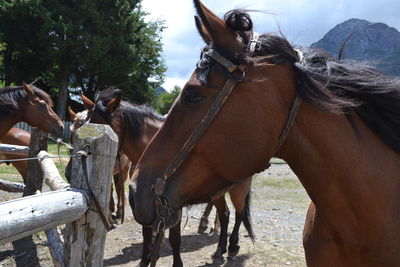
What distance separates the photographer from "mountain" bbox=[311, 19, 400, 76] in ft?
7.33

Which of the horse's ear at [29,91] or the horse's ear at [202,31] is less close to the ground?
the horse's ear at [202,31]

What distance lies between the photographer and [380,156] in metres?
1.85

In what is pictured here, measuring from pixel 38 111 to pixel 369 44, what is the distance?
5646mm

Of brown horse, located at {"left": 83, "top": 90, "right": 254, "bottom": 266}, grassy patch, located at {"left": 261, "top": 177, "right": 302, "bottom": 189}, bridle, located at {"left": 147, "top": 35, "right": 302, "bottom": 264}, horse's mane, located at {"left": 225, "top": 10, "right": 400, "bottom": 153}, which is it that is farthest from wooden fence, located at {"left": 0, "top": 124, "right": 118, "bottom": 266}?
grassy patch, located at {"left": 261, "top": 177, "right": 302, "bottom": 189}

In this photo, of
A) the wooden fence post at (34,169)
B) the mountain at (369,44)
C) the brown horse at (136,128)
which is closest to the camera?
the mountain at (369,44)

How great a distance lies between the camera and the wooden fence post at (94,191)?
1.90 m

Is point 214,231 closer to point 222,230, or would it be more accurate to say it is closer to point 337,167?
point 222,230

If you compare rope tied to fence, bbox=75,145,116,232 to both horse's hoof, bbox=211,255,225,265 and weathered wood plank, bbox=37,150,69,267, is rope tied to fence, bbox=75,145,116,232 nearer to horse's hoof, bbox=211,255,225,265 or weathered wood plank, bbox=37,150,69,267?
weathered wood plank, bbox=37,150,69,267

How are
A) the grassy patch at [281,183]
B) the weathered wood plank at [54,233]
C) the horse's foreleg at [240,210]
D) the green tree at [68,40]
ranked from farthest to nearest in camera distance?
the green tree at [68,40]
the grassy patch at [281,183]
the horse's foreleg at [240,210]
the weathered wood plank at [54,233]

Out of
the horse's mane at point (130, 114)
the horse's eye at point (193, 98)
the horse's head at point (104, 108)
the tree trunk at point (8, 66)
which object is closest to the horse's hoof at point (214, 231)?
the horse's mane at point (130, 114)

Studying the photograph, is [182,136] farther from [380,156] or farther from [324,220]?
[380,156]

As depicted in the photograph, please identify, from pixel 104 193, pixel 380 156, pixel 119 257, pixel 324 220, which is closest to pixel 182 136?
pixel 104 193

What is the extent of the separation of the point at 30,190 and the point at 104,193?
398 cm

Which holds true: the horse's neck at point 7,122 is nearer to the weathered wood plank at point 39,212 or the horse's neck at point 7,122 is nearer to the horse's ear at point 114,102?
the horse's ear at point 114,102
